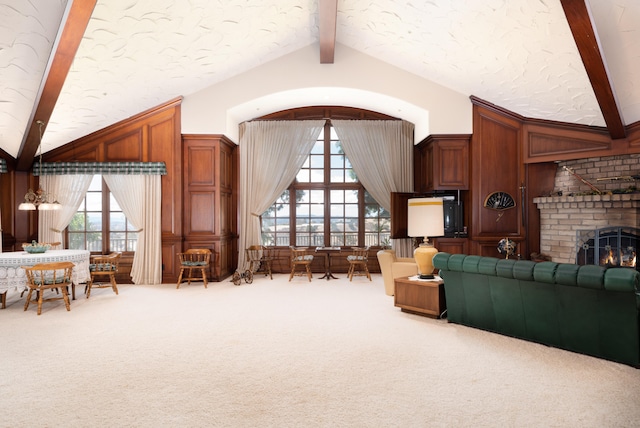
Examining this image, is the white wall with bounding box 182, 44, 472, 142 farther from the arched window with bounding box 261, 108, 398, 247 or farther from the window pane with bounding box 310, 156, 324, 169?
the window pane with bounding box 310, 156, 324, 169

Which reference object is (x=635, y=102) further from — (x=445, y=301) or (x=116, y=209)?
(x=116, y=209)

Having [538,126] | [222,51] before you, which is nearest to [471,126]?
[538,126]

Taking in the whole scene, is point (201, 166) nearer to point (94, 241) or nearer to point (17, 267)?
point (94, 241)

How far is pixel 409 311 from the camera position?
186 inches

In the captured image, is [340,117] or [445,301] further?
[340,117]

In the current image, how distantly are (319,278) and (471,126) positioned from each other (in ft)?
12.6

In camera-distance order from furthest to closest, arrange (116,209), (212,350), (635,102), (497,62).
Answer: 1. (116,209)
2. (497,62)
3. (635,102)
4. (212,350)

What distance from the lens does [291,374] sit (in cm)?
297

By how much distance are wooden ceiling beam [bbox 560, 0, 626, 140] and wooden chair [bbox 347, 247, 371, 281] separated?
409 cm

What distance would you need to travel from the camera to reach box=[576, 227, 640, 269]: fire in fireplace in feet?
18.8

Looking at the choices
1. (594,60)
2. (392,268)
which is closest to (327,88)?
(392,268)

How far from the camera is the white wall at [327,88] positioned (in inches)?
275

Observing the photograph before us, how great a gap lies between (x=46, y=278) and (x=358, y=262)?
4.75 metres

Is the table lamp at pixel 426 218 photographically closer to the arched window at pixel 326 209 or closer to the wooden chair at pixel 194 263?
the wooden chair at pixel 194 263
